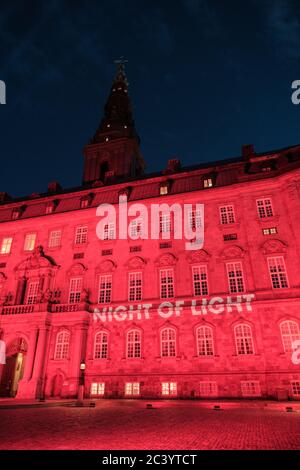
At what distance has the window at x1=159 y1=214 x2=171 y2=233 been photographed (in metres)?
31.5

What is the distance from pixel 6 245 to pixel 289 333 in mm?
30933

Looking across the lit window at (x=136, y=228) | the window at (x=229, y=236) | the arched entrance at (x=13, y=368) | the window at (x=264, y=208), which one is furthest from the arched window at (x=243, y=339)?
the arched entrance at (x=13, y=368)

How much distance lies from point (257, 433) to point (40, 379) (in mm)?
21948

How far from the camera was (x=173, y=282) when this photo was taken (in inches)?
1143

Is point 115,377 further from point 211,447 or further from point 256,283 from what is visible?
point 211,447

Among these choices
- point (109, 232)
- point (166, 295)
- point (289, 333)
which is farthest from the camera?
point (109, 232)

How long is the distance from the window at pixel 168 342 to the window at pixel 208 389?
3.28 metres

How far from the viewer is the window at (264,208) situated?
29031mm

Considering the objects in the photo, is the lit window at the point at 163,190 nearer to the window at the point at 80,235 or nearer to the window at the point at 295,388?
the window at the point at 80,235

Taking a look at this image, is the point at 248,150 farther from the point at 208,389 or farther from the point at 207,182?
the point at 208,389

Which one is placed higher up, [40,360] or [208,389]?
[40,360]

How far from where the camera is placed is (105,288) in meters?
30.9

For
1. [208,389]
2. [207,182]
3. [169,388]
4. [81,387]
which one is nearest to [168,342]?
[169,388]
